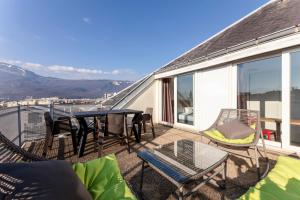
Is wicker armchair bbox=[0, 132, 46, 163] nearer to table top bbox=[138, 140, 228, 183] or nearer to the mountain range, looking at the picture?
table top bbox=[138, 140, 228, 183]

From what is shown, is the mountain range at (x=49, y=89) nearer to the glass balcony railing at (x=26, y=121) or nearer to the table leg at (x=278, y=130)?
the glass balcony railing at (x=26, y=121)

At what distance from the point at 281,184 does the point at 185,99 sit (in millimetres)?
5660

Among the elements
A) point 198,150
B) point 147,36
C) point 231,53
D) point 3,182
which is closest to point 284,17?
point 231,53

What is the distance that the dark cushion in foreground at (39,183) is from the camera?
1038mm

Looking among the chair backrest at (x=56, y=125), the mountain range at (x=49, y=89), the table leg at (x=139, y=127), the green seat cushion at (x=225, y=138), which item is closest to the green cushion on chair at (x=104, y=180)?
the green seat cushion at (x=225, y=138)

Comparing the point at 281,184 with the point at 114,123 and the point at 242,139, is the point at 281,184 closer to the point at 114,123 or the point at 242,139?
the point at 242,139

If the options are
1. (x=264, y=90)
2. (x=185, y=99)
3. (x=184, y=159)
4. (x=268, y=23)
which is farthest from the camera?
(x=185, y=99)

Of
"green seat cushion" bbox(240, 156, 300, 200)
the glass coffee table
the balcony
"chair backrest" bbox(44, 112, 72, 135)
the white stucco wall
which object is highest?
the white stucco wall

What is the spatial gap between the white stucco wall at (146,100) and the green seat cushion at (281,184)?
22.2 feet

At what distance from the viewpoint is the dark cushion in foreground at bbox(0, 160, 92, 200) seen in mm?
1038

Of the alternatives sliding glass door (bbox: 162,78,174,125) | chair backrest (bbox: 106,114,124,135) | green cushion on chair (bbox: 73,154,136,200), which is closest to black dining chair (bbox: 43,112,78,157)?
chair backrest (bbox: 106,114,124,135)

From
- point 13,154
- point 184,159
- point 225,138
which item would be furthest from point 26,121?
point 225,138

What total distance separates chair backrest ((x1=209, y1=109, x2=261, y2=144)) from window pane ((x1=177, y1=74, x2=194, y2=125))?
2270 millimetres

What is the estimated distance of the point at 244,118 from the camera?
4.19 meters
